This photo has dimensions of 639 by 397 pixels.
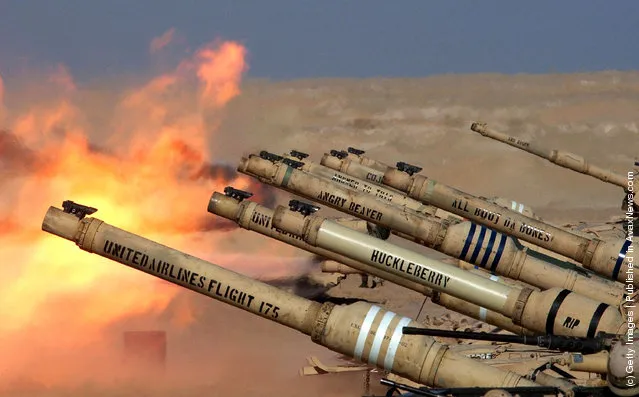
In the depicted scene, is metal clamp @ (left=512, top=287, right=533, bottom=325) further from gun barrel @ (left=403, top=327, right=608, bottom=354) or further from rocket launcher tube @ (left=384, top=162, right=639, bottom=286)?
rocket launcher tube @ (left=384, top=162, right=639, bottom=286)

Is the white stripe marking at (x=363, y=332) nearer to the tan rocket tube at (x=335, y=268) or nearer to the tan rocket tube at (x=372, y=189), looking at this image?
the tan rocket tube at (x=372, y=189)

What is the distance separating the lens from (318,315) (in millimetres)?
13586

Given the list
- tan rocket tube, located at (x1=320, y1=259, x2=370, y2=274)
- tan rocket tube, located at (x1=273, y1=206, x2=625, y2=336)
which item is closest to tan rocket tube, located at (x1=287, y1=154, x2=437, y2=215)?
tan rocket tube, located at (x1=320, y1=259, x2=370, y2=274)

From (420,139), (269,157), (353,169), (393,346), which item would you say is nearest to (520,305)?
(393,346)

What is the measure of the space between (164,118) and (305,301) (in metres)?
67.6

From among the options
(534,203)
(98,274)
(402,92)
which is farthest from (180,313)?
(402,92)

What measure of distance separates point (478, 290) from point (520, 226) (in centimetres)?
660

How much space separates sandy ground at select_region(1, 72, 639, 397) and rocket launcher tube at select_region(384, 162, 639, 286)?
6.69 metres

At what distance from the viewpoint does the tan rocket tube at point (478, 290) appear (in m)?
13.1

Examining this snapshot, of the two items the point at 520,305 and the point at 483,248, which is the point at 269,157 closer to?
the point at 483,248

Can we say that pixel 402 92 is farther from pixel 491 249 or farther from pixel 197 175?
pixel 491 249

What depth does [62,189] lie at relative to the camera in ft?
139

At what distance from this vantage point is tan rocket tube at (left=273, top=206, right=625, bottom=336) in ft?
43.0

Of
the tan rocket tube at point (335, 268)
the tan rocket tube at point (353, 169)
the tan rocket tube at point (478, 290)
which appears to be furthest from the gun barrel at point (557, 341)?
the tan rocket tube at point (335, 268)
